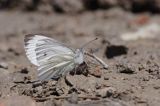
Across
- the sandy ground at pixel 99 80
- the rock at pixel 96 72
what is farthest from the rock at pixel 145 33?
the rock at pixel 96 72

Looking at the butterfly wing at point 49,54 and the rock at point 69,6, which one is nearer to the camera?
the butterfly wing at point 49,54

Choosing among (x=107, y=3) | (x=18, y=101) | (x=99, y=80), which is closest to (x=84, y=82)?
(x=99, y=80)

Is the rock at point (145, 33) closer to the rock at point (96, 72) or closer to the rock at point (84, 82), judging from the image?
the rock at point (96, 72)

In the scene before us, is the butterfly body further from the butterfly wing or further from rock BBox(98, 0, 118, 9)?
rock BBox(98, 0, 118, 9)

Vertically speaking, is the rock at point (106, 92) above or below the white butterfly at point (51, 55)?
below

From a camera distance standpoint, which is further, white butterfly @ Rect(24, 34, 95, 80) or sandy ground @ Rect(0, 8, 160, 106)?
white butterfly @ Rect(24, 34, 95, 80)

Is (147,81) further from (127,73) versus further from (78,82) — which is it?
(78,82)

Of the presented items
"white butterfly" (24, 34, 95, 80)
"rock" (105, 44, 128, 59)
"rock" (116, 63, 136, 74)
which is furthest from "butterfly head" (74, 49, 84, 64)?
"rock" (105, 44, 128, 59)
